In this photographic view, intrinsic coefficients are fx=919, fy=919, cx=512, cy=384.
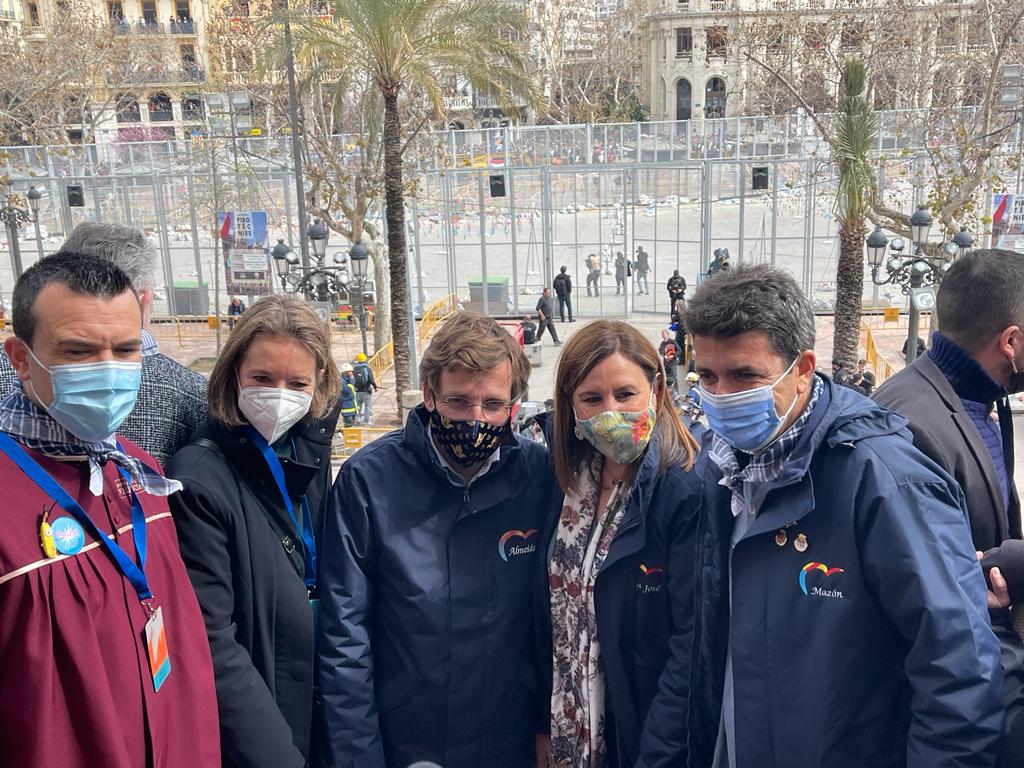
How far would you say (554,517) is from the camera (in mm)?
2932

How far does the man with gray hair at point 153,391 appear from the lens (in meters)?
2.94

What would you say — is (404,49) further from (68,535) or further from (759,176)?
(68,535)

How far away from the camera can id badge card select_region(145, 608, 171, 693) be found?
230cm

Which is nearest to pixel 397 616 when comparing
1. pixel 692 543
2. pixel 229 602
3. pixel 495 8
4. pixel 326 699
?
pixel 326 699

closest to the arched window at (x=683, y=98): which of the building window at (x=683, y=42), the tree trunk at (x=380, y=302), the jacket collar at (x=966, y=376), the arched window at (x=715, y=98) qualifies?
the arched window at (x=715, y=98)

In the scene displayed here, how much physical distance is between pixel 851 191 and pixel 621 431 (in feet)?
41.0

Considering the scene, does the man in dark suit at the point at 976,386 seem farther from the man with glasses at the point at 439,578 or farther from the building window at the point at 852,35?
the building window at the point at 852,35

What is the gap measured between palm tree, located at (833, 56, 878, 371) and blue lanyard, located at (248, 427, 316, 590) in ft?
40.0

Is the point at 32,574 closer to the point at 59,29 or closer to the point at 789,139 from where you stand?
the point at 789,139

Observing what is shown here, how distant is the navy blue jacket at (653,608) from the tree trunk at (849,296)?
42.2 feet

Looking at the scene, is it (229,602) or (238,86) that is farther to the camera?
(238,86)

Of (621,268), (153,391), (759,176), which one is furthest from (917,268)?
(153,391)

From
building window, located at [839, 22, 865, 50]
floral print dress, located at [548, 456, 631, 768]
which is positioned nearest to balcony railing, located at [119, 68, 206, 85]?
building window, located at [839, 22, 865, 50]

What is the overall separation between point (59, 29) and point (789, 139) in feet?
76.9
